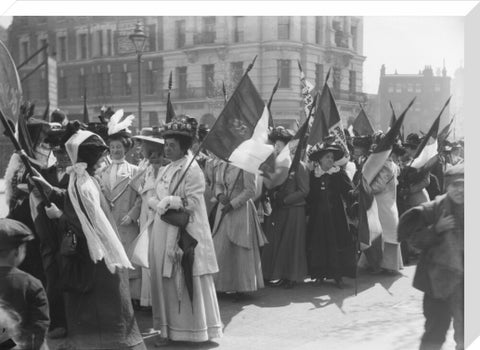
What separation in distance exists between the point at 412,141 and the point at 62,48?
10.6ft

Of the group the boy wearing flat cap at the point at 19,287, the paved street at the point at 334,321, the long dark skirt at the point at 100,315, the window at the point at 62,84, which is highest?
the window at the point at 62,84

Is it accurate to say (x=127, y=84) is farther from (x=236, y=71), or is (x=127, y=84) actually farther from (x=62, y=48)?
(x=236, y=71)

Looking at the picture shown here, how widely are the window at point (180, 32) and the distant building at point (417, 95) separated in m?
1.78

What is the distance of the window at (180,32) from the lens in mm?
5160

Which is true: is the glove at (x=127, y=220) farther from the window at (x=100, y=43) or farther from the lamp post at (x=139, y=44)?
the window at (x=100, y=43)

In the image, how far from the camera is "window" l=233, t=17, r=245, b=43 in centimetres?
509

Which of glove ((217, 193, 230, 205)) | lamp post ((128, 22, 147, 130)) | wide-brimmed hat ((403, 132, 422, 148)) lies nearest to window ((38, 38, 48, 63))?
lamp post ((128, 22, 147, 130))

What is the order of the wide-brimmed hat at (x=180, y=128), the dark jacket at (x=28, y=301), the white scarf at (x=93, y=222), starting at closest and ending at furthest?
1. the dark jacket at (x=28, y=301)
2. the white scarf at (x=93, y=222)
3. the wide-brimmed hat at (x=180, y=128)

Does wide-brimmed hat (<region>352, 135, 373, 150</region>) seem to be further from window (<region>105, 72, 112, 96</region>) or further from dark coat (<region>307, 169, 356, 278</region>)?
window (<region>105, 72, 112, 96</region>)

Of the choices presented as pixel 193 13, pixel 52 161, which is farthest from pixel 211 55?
pixel 52 161

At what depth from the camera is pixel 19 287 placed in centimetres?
382

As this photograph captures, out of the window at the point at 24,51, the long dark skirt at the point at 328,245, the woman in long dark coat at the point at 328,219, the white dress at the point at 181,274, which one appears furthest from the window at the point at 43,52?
the long dark skirt at the point at 328,245

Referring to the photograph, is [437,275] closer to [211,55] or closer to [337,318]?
[337,318]

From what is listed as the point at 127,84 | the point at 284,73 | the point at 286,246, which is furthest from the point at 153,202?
the point at 286,246
